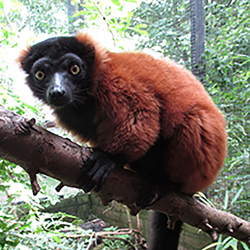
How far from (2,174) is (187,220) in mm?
1494

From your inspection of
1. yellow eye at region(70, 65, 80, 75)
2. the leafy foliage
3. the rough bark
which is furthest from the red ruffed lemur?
the leafy foliage

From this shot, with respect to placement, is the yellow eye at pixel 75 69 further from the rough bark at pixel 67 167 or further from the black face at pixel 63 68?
the rough bark at pixel 67 167

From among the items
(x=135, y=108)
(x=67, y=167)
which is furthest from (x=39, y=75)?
(x=67, y=167)

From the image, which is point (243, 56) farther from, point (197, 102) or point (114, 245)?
point (114, 245)

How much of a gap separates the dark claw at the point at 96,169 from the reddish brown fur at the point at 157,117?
3.1 inches

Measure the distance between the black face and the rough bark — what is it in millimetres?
438

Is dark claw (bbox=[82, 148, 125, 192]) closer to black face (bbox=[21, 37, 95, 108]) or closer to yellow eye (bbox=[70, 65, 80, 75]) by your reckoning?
black face (bbox=[21, 37, 95, 108])

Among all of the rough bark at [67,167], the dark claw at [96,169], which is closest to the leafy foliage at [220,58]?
the rough bark at [67,167]

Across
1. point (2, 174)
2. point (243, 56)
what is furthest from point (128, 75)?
point (243, 56)

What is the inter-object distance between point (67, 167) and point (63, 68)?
2.47 feet

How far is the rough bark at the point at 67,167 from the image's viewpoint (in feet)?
3.28

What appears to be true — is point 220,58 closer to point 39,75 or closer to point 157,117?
point 157,117

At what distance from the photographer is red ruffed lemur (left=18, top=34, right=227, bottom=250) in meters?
1.50

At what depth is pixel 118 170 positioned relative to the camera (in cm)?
139
